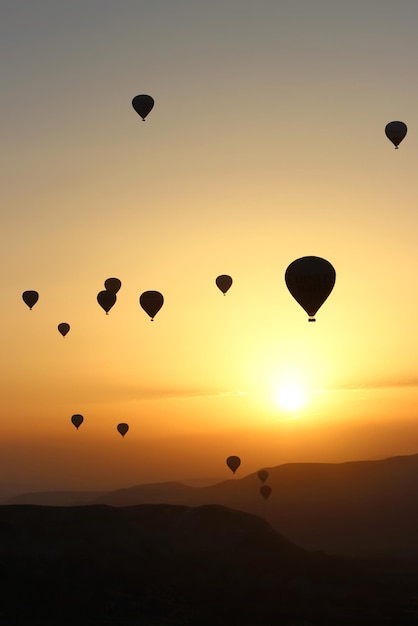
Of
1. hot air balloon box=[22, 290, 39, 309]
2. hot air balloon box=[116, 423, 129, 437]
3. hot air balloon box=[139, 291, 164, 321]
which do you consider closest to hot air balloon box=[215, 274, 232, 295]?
hot air balloon box=[139, 291, 164, 321]

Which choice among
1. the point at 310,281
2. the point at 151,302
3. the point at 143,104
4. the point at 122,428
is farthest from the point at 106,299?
the point at 122,428

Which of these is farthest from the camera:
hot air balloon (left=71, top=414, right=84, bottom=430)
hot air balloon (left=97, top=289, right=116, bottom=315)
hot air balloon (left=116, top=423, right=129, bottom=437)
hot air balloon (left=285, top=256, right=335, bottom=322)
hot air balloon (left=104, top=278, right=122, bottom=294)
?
hot air balloon (left=116, top=423, right=129, bottom=437)

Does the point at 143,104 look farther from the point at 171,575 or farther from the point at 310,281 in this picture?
the point at 171,575

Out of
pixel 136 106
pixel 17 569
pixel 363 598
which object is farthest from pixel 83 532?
pixel 136 106

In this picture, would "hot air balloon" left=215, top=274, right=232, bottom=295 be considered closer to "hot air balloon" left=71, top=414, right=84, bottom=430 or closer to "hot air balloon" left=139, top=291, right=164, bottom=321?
"hot air balloon" left=139, top=291, right=164, bottom=321

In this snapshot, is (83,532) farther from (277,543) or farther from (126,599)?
(277,543)

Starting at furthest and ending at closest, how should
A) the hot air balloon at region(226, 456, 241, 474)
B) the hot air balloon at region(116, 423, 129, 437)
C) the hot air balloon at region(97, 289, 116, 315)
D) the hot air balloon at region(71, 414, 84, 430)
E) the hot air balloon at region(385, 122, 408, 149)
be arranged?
the hot air balloon at region(226, 456, 241, 474), the hot air balloon at region(116, 423, 129, 437), the hot air balloon at region(71, 414, 84, 430), the hot air balloon at region(97, 289, 116, 315), the hot air balloon at region(385, 122, 408, 149)
